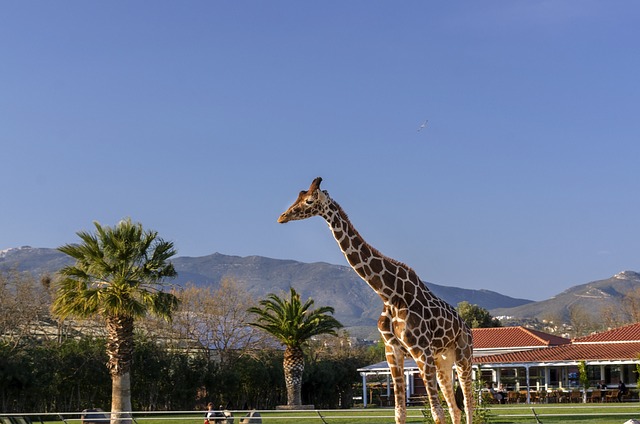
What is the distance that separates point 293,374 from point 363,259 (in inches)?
1354

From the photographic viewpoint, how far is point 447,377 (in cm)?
1658

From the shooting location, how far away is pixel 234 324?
219 ft

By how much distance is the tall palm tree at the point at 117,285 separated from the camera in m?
35.7

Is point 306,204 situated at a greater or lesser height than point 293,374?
greater

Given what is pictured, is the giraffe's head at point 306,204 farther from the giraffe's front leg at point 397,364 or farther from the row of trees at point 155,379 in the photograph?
the row of trees at point 155,379

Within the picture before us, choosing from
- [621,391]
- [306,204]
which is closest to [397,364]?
[306,204]

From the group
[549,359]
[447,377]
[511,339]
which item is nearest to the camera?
[447,377]

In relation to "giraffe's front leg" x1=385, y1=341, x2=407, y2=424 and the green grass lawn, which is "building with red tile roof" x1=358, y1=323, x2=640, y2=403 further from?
"giraffe's front leg" x1=385, y1=341, x2=407, y2=424

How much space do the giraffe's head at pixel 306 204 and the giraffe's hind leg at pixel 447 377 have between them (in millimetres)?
3441

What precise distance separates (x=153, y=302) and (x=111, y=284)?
1.76m

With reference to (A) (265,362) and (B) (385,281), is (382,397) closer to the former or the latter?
(A) (265,362)

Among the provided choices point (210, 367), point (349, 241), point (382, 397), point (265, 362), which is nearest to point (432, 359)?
point (349, 241)

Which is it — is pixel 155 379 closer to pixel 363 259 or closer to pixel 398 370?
pixel 363 259

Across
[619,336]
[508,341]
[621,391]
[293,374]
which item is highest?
[508,341]
